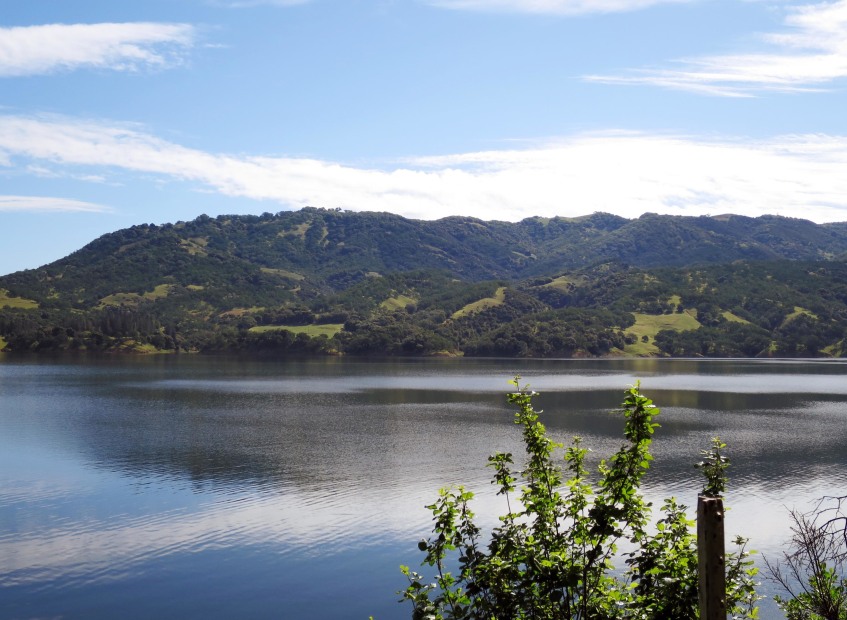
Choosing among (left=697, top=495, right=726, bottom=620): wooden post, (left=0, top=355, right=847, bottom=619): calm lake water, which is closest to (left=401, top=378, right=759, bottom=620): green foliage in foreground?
(left=697, top=495, right=726, bottom=620): wooden post

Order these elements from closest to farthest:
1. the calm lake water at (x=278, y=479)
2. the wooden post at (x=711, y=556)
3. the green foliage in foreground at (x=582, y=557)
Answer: the wooden post at (x=711, y=556) < the green foliage in foreground at (x=582, y=557) < the calm lake water at (x=278, y=479)

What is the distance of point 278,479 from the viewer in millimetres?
54250

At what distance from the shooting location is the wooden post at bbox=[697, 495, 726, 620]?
889 centimetres

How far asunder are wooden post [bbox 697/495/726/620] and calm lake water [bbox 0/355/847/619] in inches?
923

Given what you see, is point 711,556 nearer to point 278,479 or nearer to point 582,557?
point 582,557

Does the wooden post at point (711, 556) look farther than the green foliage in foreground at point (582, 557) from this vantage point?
No

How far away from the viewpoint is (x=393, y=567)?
3556 cm

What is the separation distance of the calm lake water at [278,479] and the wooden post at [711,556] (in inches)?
923

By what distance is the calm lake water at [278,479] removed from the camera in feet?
108

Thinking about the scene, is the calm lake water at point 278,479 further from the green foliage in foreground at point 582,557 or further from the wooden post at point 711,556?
the wooden post at point 711,556

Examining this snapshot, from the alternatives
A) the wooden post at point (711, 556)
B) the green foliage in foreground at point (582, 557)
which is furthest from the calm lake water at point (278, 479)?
the wooden post at point (711, 556)

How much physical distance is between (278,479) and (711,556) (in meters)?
48.1

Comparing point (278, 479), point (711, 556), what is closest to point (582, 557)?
point (711, 556)

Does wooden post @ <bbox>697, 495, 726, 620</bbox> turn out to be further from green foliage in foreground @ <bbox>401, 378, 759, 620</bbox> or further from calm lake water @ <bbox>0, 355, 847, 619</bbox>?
calm lake water @ <bbox>0, 355, 847, 619</bbox>
